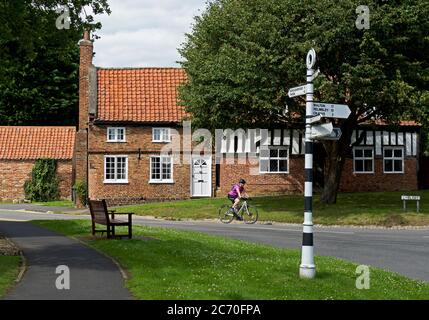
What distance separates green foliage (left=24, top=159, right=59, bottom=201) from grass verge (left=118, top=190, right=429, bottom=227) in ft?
44.8

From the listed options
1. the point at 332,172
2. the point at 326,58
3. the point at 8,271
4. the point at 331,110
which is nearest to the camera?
the point at 8,271

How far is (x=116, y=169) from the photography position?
40125 mm

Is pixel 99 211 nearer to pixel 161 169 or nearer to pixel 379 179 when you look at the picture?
pixel 161 169

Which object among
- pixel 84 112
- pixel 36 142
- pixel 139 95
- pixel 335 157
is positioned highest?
pixel 139 95

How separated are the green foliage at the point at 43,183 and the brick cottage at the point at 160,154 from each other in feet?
23.2

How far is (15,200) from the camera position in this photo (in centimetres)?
4725

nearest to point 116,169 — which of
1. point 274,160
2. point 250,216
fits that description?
point 274,160

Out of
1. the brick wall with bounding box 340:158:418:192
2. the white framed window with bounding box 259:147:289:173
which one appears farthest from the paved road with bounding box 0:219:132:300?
the brick wall with bounding box 340:158:418:192

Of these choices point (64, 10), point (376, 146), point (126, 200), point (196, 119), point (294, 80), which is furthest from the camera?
point (376, 146)

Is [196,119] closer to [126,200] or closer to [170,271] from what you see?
[126,200]

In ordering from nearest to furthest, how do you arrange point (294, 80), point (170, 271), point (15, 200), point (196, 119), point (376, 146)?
point (170, 271) → point (294, 80) → point (196, 119) → point (376, 146) → point (15, 200)

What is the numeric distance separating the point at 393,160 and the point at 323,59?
58.6 feet
